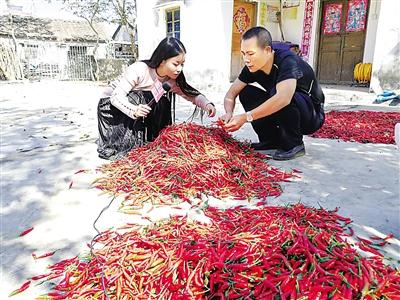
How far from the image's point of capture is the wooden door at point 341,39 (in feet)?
28.1

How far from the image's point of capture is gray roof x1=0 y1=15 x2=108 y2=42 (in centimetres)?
1972

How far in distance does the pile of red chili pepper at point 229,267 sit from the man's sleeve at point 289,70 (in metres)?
1.39

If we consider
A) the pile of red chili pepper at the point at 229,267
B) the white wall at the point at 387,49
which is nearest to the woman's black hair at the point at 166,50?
the pile of red chili pepper at the point at 229,267

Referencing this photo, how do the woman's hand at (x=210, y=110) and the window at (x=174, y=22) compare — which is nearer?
the woman's hand at (x=210, y=110)

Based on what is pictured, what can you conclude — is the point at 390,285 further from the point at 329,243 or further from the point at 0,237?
the point at 0,237

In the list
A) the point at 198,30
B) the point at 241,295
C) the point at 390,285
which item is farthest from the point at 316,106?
the point at 198,30

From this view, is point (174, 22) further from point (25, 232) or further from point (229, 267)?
point (229, 267)

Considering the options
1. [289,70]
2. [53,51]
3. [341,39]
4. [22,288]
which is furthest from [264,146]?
[53,51]

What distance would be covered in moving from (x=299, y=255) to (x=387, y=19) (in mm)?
6707

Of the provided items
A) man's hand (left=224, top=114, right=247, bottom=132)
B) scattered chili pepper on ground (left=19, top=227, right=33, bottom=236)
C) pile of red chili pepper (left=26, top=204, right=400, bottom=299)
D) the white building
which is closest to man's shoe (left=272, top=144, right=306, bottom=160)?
man's hand (left=224, top=114, right=247, bottom=132)

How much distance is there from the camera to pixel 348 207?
6.63 ft

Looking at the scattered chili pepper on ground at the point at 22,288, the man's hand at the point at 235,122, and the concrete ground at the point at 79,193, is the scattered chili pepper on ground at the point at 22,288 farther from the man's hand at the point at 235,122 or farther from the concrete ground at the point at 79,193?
the man's hand at the point at 235,122

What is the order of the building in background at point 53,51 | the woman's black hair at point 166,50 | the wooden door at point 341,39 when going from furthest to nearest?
the building in background at point 53,51 < the wooden door at point 341,39 < the woman's black hair at point 166,50

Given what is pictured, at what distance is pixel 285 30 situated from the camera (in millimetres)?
10102
